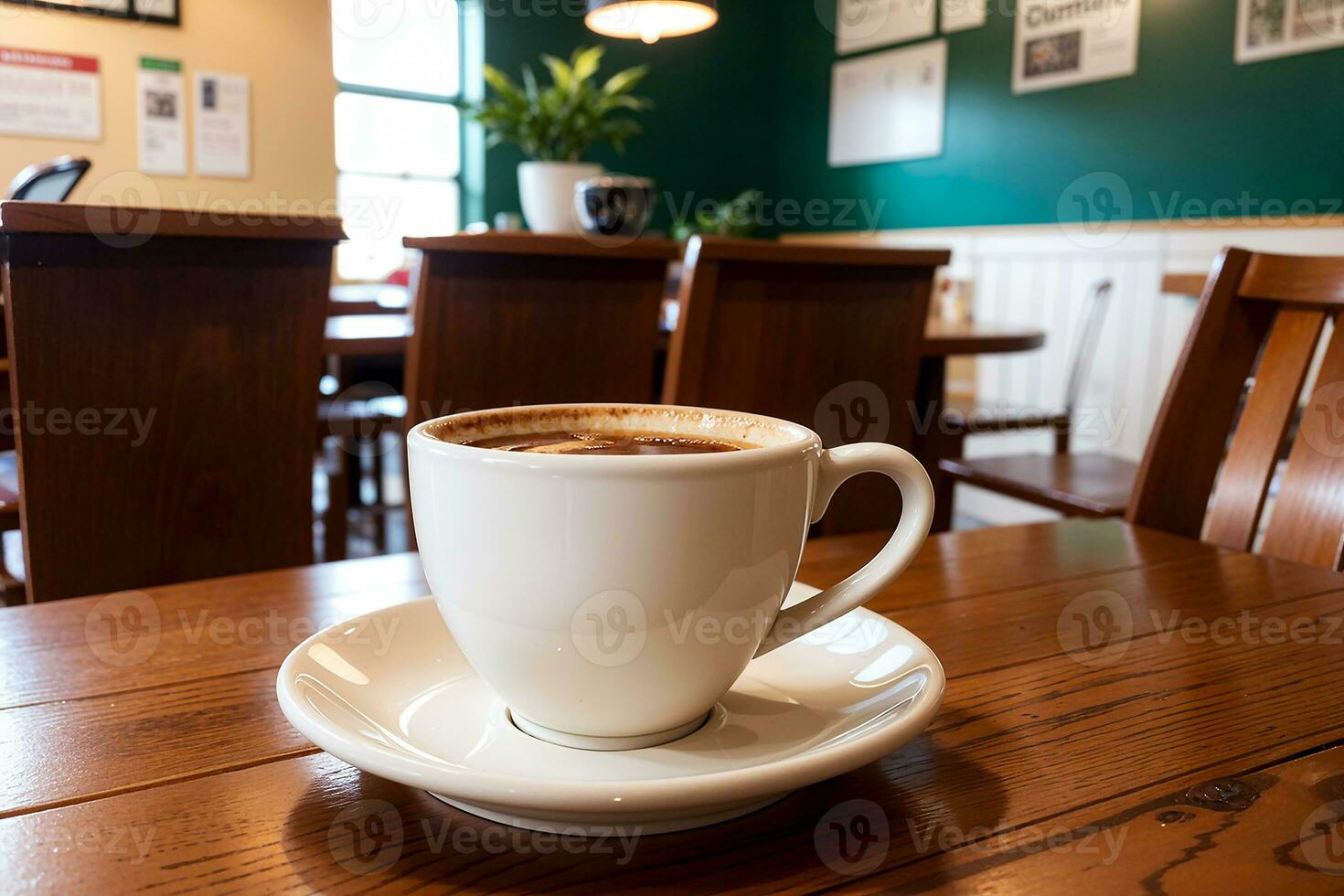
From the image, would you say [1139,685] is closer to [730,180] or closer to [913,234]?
[913,234]

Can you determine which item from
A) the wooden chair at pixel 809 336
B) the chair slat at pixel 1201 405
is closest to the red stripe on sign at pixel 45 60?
the wooden chair at pixel 809 336

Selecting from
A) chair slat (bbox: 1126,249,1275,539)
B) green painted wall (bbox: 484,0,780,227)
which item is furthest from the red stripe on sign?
chair slat (bbox: 1126,249,1275,539)

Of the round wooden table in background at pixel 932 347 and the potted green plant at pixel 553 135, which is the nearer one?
the round wooden table in background at pixel 932 347

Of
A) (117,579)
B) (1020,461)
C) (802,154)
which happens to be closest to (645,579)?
(117,579)

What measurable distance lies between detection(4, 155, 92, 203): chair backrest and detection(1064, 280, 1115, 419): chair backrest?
265 cm

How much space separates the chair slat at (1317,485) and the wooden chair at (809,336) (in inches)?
28.8

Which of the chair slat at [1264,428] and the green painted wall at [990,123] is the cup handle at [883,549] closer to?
the chair slat at [1264,428]

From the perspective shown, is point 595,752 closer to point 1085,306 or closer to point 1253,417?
point 1253,417

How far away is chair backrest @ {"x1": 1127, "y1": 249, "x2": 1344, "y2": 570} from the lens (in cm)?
82

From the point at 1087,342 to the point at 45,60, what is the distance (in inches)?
166

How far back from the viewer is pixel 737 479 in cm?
35

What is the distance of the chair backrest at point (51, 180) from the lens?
2.07 metres

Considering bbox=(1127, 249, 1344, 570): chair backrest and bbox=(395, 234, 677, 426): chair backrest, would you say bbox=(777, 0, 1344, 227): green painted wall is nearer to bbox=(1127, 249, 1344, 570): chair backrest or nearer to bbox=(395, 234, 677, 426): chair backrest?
bbox=(395, 234, 677, 426): chair backrest

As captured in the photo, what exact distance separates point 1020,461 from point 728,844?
7.44 feet
